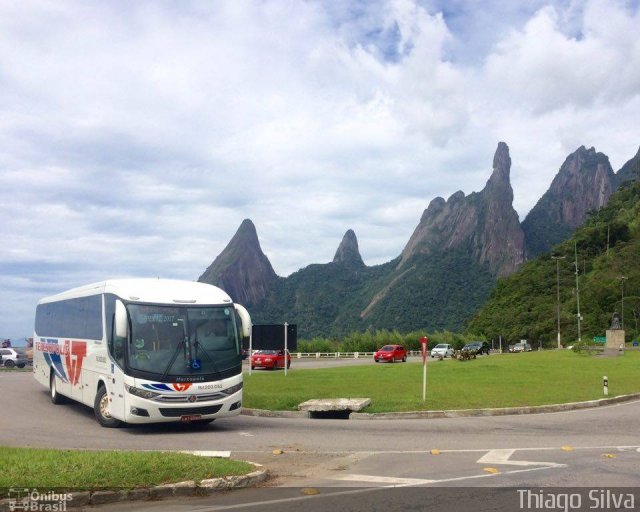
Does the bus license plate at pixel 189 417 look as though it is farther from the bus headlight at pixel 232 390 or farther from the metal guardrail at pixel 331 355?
the metal guardrail at pixel 331 355

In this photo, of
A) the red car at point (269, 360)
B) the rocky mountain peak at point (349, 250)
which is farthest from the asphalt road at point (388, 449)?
the rocky mountain peak at point (349, 250)

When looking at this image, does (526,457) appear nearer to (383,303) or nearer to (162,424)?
(162,424)

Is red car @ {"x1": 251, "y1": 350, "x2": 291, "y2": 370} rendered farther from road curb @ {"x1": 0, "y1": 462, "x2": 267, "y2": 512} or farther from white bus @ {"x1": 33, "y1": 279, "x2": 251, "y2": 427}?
road curb @ {"x1": 0, "y1": 462, "x2": 267, "y2": 512}

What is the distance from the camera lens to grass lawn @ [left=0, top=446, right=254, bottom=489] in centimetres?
728

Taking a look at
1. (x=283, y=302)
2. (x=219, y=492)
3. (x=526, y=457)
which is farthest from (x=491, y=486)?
(x=283, y=302)

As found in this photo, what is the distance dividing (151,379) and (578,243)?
10848 cm

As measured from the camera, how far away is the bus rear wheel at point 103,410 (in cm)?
1365

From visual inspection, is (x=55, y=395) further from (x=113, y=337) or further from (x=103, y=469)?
(x=103, y=469)

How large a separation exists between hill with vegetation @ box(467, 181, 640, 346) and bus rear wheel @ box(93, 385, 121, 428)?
63.4 m

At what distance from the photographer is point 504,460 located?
9.34 metres

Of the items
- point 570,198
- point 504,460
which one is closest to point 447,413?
point 504,460

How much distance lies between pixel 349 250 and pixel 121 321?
516 feet

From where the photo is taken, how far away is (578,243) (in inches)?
4321

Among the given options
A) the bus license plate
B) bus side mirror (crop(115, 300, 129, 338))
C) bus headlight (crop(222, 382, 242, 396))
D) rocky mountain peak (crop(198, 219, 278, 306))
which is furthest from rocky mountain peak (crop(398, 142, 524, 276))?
bus side mirror (crop(115, 300, 129, 338))
